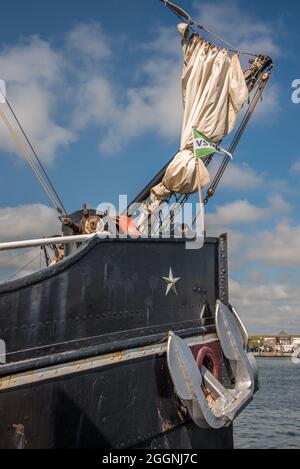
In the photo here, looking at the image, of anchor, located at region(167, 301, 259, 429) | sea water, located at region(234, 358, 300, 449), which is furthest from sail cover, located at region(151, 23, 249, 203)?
sea water, located at region(234, 358, 300, 449)

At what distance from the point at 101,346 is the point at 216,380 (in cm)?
217

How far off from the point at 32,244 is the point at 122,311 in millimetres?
1503

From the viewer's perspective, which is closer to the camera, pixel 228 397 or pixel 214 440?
pixel 228 397

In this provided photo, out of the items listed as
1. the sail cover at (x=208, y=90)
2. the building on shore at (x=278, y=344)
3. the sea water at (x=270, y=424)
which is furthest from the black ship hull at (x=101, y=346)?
the building on shore at (x=278, y=344)

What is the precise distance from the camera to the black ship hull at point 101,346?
541cm

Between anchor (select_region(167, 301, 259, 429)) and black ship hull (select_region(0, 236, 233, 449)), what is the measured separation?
253 millimetres

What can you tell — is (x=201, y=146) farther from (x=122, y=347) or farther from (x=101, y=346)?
(x=101, y=346)

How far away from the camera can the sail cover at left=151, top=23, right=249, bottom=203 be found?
13828 mm

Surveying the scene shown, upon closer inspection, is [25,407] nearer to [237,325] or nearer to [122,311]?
[122,311]

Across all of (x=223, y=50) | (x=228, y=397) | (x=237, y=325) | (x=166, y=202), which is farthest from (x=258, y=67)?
(x=228, y=397)

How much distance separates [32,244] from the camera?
586cm

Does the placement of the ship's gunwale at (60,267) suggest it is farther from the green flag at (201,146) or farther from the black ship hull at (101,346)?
the green flag at (201,146)

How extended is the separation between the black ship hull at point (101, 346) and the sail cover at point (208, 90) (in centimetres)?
612

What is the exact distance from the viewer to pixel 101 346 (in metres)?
6.12
